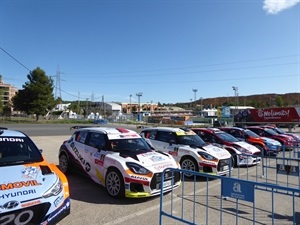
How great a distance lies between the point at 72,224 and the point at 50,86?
188 feet

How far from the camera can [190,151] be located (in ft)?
28.8

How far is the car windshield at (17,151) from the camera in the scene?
497 cm

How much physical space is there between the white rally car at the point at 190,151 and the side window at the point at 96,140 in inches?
97.6

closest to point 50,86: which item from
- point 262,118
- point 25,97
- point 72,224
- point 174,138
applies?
point 25,97

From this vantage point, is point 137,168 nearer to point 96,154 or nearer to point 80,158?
point 96,154

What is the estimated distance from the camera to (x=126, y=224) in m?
4.86

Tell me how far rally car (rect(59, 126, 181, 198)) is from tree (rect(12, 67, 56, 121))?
50.5 meters

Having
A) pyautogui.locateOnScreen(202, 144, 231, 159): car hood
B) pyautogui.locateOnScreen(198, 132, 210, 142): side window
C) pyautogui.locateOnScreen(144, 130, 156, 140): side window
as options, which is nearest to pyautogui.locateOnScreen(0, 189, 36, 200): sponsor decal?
pyautogui.locateOnScreen(202, 144, 231, 159): car hood

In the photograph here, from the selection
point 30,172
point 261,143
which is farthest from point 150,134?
point 261,143

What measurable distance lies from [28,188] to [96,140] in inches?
145

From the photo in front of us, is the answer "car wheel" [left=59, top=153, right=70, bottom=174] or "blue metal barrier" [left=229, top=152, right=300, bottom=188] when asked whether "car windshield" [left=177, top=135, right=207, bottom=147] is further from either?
"car wheel" [left=59, top=153, right=70, bottom=174]

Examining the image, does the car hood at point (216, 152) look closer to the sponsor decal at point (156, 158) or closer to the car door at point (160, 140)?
the car door at point (160, 140)

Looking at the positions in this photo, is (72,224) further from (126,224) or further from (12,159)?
(12,159)

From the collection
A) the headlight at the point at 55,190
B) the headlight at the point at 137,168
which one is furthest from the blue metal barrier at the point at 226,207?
the headlight at the point at 55,190
